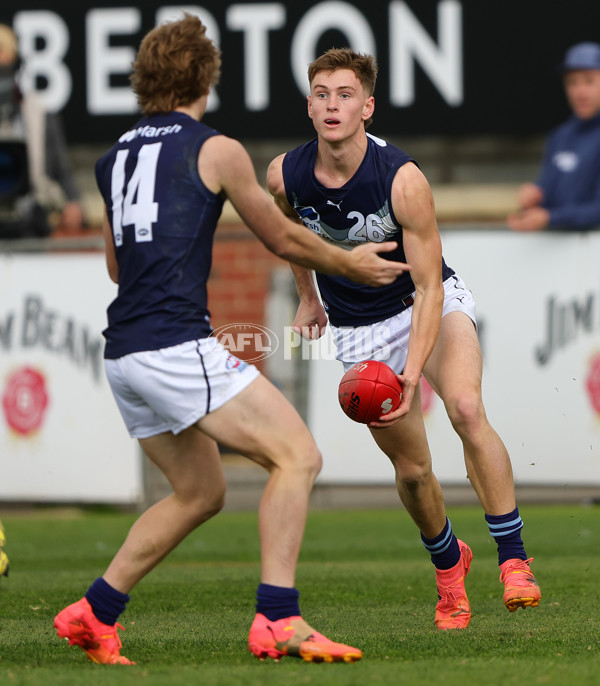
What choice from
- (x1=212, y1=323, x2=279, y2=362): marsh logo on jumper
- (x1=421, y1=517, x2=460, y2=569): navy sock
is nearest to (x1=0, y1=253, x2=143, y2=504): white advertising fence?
(x1=212, y1=323, x2=279, y2=362): marsh logo on jumper

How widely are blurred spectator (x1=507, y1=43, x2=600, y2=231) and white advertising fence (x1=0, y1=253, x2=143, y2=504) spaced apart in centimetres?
385

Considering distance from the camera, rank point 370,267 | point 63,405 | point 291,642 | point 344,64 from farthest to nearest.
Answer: point 63,405
point 344,64
point 370,267
point 291,642

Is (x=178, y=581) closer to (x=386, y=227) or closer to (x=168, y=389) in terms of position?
(x=386, y=227)

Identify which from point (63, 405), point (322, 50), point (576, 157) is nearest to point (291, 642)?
point (63, 405)

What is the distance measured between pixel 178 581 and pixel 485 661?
3290 mm

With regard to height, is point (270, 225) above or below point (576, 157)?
below

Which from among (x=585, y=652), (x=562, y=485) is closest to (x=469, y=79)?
(x=562, y=485)

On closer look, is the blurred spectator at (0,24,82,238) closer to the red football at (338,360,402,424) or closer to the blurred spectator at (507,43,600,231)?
the blurred spectator at (507,43,600,231)

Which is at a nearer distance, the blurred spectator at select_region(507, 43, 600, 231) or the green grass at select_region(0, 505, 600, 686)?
the green grass at select_region(0, 505, 600, 686)

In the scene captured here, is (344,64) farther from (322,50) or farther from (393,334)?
(322,50)

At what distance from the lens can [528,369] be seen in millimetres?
11703

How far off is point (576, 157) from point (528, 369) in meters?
2.19

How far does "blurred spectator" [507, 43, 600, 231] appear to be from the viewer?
1250 centimetres

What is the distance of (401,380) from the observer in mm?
5828
